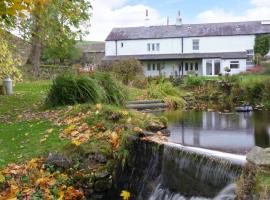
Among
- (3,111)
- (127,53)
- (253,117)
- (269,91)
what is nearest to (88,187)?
(3,111)

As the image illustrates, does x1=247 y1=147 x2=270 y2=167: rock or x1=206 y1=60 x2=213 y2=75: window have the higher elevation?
x1=206 y1=60 x2=213 y2=75: window

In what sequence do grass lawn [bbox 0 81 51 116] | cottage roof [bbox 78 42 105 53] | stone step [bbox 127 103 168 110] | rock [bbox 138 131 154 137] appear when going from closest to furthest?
rock [bbox 138 131 154 137] → grass lawn [bbox 0 81 51 116] → stone step [bbox 127 103 168 110] → cottage roof [bbox 78 42 105 53]

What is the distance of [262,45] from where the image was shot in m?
46.9

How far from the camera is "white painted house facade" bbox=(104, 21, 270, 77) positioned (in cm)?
4762

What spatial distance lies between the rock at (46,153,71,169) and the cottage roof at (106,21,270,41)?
41530mm

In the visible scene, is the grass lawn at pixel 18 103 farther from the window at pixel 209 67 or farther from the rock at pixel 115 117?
the window at pixel 209 67

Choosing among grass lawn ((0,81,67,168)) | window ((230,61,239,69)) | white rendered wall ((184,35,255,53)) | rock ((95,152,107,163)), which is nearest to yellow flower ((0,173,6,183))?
grass lawn ((0,81,67,168))

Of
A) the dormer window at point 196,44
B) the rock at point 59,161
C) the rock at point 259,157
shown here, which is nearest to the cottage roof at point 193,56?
the dormer window at point 196,44

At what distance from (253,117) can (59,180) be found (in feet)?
32.6

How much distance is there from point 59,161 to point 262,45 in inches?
1625

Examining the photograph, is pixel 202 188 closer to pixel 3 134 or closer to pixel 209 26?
pixel 3 134

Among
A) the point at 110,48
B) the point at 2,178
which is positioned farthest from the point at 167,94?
the point at 110,48

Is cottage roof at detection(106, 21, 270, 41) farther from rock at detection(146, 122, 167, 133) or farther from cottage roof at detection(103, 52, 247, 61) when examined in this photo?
rock at detection(146, 122, 167, 133)

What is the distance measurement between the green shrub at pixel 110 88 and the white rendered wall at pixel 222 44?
35.5m
